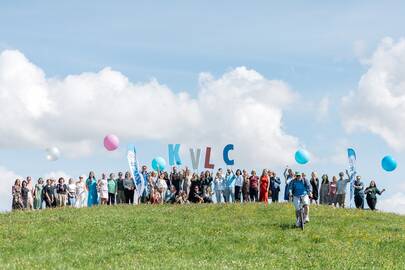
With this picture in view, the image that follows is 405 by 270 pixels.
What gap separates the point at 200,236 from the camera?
30672 millimetres

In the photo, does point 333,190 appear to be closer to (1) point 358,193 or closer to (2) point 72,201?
(1) point 358,193

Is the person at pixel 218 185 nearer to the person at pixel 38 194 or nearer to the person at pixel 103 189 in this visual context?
the person at pixel 103 189

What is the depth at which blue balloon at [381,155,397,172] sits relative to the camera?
45.2m

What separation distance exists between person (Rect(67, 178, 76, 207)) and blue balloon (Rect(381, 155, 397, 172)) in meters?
20.9

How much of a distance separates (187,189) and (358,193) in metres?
11.6

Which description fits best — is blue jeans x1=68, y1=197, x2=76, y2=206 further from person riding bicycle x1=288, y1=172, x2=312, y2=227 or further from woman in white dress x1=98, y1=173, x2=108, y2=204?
Answer: person riding bicycle x1=288, y1=172, x2=312, y2=227

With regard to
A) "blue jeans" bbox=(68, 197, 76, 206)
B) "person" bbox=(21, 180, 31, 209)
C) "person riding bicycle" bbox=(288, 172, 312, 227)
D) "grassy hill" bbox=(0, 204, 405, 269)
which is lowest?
"grassy hill" bbox=(0, 204, 405, 269)

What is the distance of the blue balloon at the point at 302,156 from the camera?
4558cm

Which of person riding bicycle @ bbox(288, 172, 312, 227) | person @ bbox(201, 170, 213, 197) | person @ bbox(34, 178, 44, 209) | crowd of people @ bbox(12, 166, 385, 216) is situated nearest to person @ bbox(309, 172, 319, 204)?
crowd of people @ bbox(12, 166, 385, 216)

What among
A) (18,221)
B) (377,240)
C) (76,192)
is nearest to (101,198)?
(76,192)

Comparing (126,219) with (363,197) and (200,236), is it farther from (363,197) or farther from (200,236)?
(363,197)

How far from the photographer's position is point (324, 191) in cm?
4612

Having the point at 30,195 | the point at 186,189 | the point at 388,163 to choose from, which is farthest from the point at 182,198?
the point at 388,163

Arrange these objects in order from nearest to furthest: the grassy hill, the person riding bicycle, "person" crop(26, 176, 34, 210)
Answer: the grassy hill
the person riding bicycle
"person" crop(26, 176, 34, 210)
